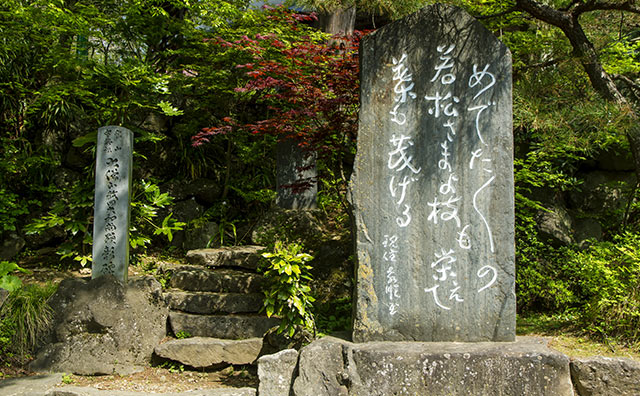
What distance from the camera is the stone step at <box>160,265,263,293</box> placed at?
17.9 ft

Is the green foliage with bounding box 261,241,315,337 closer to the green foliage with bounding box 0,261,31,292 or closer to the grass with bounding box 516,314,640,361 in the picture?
the grass with bounding box 516,314,640,361

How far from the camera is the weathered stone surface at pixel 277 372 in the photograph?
3.75 metres

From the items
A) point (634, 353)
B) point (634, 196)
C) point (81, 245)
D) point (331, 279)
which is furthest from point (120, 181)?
point (634, 196)

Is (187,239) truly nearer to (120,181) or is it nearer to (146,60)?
(120,181)

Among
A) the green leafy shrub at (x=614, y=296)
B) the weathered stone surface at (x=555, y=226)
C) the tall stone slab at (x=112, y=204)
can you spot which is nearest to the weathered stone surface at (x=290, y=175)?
the tall stone slab at (x=112, y=204)

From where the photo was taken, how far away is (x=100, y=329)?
4.72 m

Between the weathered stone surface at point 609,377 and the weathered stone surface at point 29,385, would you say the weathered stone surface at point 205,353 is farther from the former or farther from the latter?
the weathered stone surface at point 609,377

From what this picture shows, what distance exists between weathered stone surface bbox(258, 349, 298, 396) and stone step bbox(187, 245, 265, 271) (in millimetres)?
2159

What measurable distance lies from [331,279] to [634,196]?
4527mm

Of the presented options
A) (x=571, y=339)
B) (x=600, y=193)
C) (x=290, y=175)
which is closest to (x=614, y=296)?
(x=571, y=339)

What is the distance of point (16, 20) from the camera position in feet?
20.9

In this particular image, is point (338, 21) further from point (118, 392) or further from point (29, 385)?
point (29, 385)

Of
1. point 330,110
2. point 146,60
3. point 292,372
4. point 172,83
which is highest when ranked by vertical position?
point 146,60

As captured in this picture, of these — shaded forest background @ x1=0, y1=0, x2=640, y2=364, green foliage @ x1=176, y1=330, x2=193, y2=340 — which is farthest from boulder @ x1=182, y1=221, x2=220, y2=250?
green foliage @ x1=176, y1=330, x2=193, y2=340
